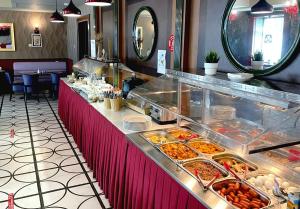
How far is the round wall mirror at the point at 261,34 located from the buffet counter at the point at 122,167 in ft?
3.53

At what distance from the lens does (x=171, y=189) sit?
1.67 meters

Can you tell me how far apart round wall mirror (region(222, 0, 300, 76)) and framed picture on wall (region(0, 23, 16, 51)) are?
834 cm

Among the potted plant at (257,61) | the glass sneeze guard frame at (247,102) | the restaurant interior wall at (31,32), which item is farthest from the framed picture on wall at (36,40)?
the potted plant at (257,61)

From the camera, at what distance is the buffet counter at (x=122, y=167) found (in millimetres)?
1689

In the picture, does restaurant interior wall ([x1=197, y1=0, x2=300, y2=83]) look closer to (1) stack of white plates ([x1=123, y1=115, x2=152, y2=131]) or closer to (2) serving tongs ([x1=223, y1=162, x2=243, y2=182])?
(1) stack of white plates ([x1=123, y1=115, x2=152, y2=131])

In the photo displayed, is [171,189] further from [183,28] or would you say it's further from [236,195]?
[183,28]

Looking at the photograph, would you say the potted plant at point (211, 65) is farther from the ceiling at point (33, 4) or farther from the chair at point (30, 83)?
the chair at point (30, 83)

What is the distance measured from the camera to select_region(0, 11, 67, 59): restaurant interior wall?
8.98 m

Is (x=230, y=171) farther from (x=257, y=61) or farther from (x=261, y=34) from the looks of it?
(x=261, y=34)

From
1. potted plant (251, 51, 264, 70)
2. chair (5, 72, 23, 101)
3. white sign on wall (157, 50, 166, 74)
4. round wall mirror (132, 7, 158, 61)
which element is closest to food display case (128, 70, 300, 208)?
potted plant (251, 51, 264, 70)

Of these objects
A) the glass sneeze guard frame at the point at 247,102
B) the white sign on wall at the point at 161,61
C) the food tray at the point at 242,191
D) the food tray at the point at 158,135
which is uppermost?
the white sign on wall at the point at 161,61

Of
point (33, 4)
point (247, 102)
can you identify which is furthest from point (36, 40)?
point (247, 102)

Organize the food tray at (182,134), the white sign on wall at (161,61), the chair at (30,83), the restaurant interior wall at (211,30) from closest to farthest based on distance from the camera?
the food tray at (182,134) → the restaurant interior wall at (211,30) → the white sign on wall at (161,61) → the chair at (30,83)

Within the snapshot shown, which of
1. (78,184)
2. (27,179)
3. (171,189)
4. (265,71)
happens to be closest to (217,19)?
(265,71)
